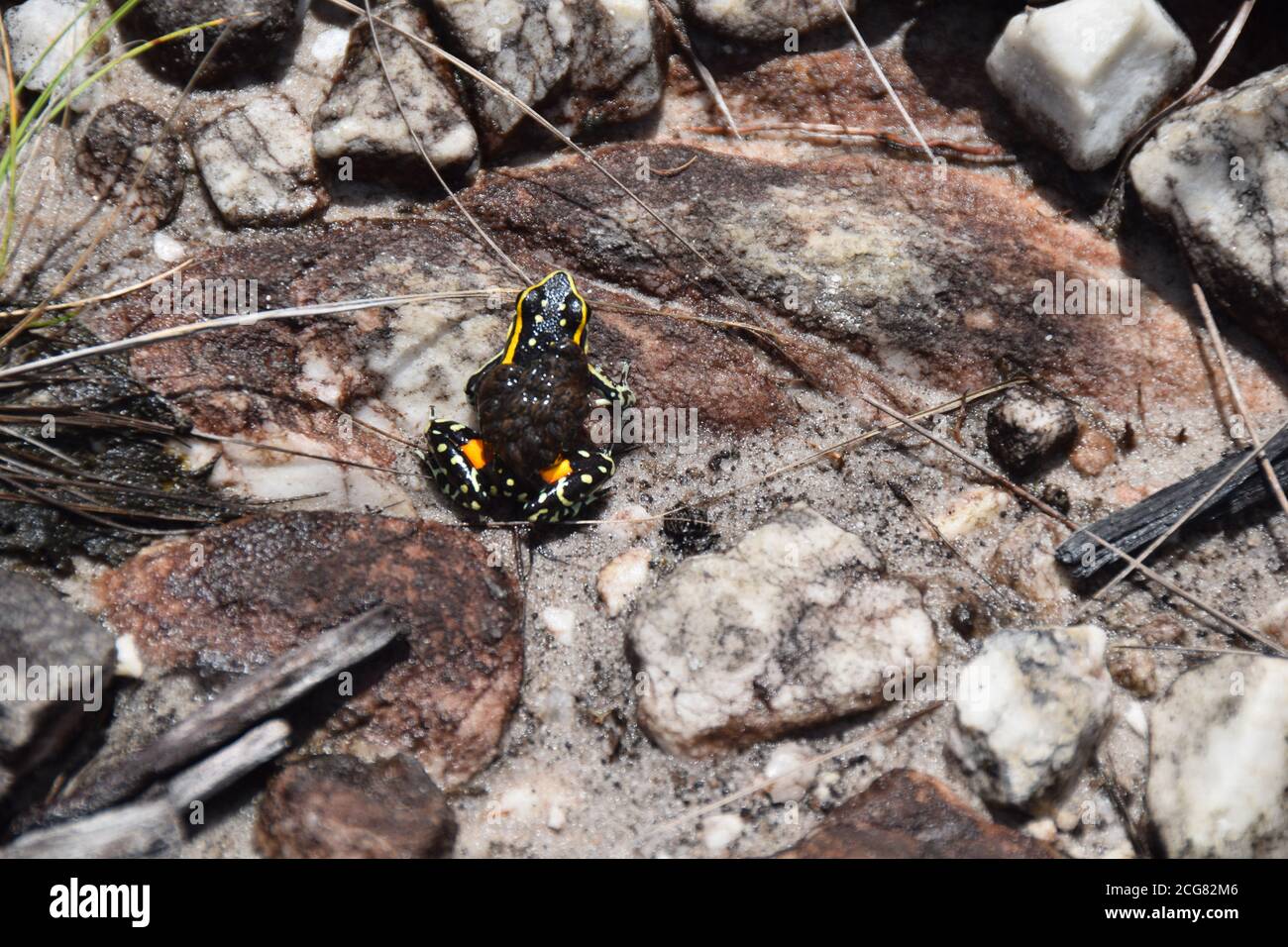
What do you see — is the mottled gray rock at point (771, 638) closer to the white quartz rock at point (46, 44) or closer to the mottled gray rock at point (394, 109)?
the mottled gray rock at point (394, 109)

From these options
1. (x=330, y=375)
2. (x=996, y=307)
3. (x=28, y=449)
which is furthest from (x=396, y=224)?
(x=996, y=307)

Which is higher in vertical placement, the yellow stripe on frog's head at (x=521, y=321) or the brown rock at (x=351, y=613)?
the yellow stripe on frog's head at (x=521, y=321)

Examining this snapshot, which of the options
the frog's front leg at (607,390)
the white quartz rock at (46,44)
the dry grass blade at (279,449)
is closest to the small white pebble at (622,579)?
the frog's front leg at (607,390)

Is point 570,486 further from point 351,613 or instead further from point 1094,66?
point 1094,66

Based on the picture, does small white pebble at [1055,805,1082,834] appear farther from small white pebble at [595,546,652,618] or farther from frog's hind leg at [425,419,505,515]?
frog's hind leg at [425,419,505,515]

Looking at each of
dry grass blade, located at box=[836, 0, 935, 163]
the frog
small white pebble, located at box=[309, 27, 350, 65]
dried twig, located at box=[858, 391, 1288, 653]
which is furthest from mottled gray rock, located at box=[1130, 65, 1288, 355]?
small white pebble, located at box=[309, 27, 350, 65]

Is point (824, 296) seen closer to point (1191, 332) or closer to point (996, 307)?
point (996, 307)
